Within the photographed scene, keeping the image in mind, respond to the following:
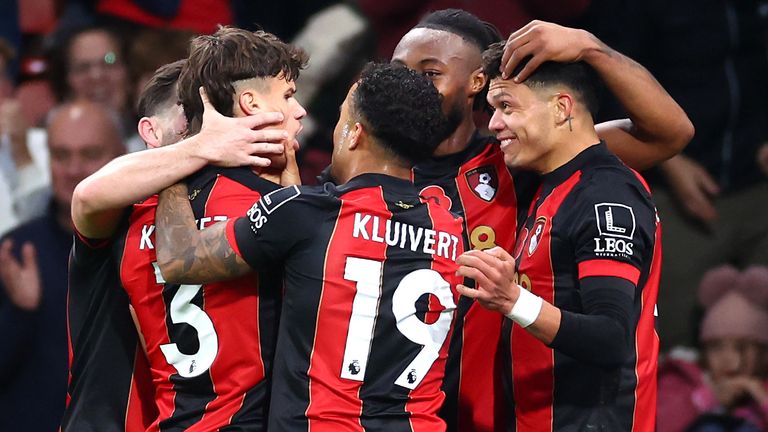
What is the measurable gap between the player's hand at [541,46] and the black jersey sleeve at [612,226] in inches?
14.0

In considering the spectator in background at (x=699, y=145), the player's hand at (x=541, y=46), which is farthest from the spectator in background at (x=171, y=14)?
the player's hand at (x=541, y=46)

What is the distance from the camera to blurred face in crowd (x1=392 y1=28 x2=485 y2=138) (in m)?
4.27

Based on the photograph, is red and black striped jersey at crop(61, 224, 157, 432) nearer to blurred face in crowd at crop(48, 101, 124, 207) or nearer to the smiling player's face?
the smiling player's face

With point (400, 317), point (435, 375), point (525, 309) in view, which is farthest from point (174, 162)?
point (525, 309)

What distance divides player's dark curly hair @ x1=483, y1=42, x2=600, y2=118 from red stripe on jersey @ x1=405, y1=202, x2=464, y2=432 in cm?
52

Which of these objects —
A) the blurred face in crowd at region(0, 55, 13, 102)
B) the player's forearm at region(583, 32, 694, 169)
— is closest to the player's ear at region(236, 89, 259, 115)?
the player's forearm at region(583, 32, 694, 169)

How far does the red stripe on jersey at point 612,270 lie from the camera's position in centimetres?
354

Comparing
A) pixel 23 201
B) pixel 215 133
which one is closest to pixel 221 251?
pixel 215 133

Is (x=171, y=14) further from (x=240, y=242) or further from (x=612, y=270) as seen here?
(x=612, y=270)

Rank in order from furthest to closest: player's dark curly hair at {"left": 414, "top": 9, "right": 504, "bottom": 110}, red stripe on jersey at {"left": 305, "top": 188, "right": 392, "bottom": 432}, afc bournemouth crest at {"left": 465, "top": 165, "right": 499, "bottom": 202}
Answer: player's dark curly hair at {"left": 414, "top": 9, "right": 504, "bottom": 110} < afc bournemouth crest at {"left": 465, "top": 165, "right": 499, "bottom": 202} < red stripe on jersey at {"left": 305, "top": 188, "right": 392, "bottom": 432}

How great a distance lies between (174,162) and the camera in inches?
143

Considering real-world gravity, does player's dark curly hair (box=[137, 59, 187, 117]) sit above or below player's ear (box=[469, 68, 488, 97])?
below

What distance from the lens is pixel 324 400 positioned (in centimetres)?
347

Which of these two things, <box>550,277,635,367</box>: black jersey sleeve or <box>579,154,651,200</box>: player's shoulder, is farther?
<box>579,154,651,200</box>: player's shoulder
